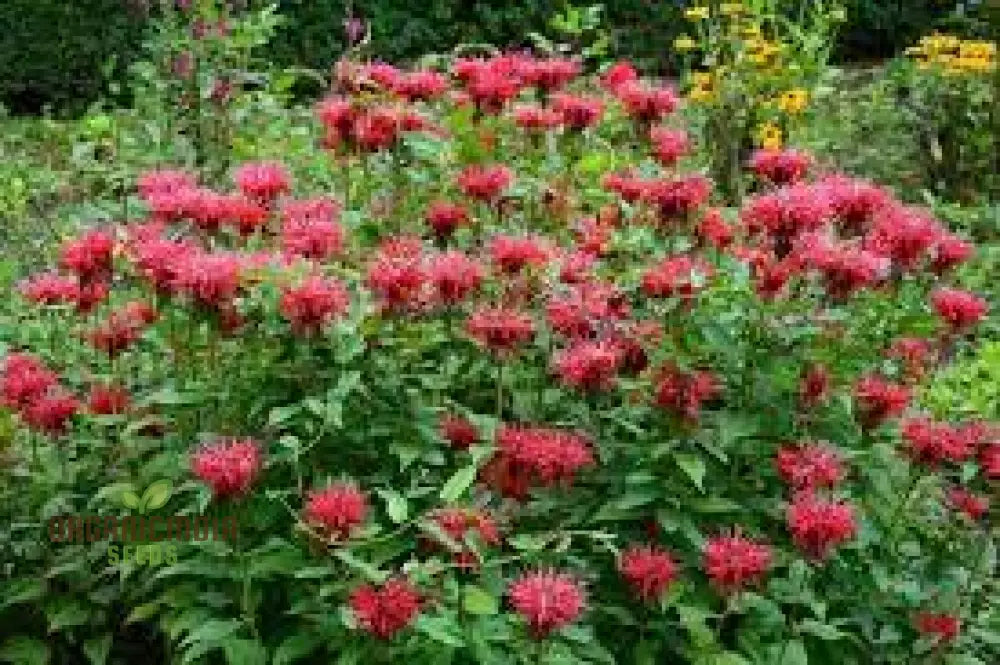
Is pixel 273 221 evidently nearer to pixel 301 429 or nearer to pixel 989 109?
pixel 301 429

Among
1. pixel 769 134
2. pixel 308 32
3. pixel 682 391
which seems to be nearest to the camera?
pixel 682 391

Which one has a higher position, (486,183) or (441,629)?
(486,183)

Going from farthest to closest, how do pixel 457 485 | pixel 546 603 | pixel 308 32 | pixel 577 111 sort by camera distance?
pixel 308 32 → pixel 577 111 → pixel 457 485 → pixel 546 603

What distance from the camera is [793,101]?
25.1ft

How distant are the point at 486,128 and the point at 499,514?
119 centimetres

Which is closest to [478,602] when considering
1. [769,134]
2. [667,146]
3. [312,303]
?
[312,303]

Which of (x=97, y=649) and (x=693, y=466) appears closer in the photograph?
(x=693, y=466)

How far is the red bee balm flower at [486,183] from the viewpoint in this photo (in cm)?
331

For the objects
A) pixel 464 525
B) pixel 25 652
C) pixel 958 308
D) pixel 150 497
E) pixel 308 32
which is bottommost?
pixel 308 32

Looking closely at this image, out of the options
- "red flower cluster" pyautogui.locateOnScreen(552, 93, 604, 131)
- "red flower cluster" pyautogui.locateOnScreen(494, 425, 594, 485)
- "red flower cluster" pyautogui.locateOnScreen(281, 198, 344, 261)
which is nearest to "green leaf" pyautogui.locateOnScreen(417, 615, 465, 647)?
"red flower cluster" pyautogui.locateOnScreen(494, 425, 594, 485)

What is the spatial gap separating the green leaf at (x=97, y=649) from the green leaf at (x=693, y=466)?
3.45ft

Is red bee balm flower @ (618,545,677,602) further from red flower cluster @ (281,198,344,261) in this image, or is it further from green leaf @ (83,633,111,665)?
green leaf @ (83,633,111,665)

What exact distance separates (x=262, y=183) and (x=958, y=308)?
1.19 metres

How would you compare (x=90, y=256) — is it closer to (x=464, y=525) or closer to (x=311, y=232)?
(x=311, y=232)
